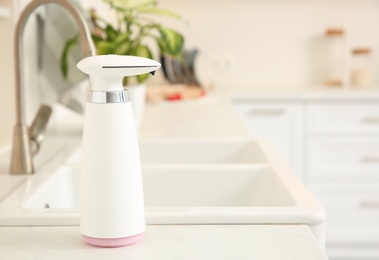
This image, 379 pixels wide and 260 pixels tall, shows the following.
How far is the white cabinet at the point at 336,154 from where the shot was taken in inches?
131

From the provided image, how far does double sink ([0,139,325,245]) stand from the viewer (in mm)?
996

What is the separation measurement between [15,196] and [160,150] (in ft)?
2.39

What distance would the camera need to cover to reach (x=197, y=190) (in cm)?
144

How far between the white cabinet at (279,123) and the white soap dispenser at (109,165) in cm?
257

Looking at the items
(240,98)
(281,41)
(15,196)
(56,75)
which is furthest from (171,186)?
(281,41)

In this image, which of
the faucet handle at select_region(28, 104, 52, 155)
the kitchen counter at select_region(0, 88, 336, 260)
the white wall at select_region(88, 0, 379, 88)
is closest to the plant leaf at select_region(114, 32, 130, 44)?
the faucet handle at select_region(28, 104, 52, 155)

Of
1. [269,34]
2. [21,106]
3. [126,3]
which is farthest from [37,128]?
[269,34]

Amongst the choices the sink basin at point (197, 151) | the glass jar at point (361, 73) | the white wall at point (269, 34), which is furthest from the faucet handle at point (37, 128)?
the glass jar at point (361, 73)

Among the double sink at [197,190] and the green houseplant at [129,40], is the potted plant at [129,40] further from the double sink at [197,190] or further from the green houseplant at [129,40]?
the double sink at [197,190]

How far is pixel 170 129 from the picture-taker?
2.12m

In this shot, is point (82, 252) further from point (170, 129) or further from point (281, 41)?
point (281, 41)

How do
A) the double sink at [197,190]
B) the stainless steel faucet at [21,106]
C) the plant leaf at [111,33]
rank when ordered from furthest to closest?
the plant leaf at [111,33] → the stainless steel faucet at [21,106] → the double sink at [197,190]

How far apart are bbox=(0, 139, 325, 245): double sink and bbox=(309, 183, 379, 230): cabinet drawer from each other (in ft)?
5.57


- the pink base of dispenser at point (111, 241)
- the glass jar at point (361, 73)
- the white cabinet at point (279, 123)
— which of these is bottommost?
the white cabinet at point (279, 123)
